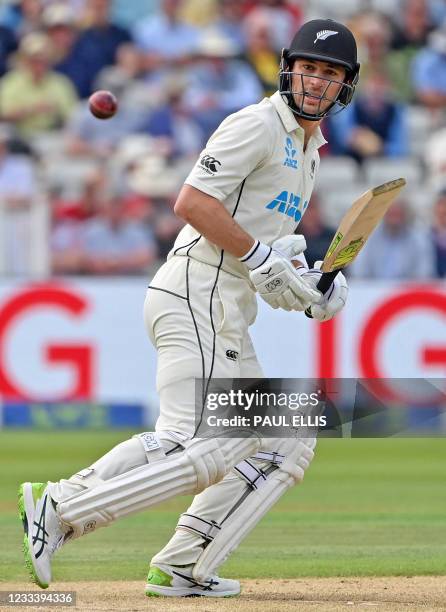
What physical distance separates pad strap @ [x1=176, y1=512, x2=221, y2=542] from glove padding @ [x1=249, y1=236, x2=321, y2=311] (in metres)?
0.90

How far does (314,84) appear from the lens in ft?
15.1

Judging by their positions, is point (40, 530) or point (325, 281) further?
point (325, 281)

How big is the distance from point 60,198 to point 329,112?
8289mm

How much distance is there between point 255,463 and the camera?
15.9 ft

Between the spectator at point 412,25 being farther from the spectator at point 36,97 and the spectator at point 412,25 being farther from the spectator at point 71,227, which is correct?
the spectator at point 71,227

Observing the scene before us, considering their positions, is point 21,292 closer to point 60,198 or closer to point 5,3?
point 60,198

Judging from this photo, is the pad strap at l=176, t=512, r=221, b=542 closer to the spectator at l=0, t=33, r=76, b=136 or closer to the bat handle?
the bat handle

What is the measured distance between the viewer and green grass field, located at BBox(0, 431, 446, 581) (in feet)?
18.1

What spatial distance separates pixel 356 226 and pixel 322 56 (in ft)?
2.07

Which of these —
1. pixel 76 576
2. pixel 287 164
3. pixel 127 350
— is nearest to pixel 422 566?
pixel 76 576

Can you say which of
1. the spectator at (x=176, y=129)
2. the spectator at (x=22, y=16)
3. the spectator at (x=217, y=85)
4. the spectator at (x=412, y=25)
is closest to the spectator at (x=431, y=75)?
the spectator at (x=412, y=25)

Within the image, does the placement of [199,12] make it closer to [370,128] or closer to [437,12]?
[370,128]

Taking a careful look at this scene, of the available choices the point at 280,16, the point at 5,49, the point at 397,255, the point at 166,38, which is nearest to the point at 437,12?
the point at 280,16

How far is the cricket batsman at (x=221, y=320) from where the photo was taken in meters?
4.25
